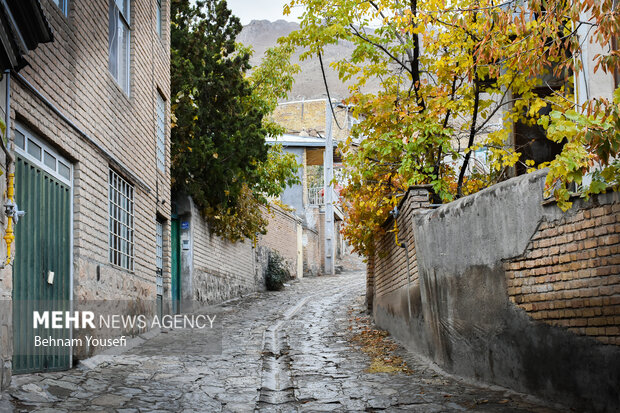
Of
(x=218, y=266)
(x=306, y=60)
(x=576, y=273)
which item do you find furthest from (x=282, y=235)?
(x=306, y=60)

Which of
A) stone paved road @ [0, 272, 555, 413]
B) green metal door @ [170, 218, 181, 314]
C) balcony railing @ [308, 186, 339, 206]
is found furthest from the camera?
balcony railing @ [308, 186, 339, 206]

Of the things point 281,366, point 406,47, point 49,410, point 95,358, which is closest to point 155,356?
point 95,358

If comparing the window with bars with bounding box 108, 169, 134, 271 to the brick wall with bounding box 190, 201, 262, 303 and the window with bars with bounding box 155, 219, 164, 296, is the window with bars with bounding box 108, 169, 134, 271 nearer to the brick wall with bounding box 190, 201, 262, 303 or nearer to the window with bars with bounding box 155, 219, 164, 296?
the window with bars with bounding box 155, 219, 164, 296

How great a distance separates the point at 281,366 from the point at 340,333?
12.2 feet

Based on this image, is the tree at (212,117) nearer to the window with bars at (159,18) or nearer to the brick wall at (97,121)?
the window with bars at (159,18)

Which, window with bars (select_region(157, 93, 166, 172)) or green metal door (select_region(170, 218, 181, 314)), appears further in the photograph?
green metal door (select_region(170, 218, 181, 314))

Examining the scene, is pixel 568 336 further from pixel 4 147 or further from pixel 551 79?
pixel 551 79

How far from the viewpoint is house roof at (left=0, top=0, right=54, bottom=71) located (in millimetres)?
5883

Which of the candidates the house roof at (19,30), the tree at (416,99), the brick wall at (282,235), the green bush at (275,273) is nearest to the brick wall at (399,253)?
the tree at (416,99)

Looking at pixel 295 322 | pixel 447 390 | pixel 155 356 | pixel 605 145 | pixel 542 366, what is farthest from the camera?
pixel 295 322

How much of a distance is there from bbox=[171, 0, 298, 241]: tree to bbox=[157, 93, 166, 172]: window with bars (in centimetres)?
135

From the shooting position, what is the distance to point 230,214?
18.9m

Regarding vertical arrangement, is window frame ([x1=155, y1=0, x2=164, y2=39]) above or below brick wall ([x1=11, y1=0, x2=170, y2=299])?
above

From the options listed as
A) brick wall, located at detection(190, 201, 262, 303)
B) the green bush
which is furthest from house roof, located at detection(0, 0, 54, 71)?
the green bush
